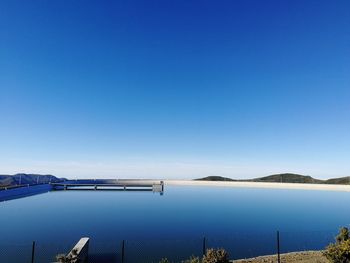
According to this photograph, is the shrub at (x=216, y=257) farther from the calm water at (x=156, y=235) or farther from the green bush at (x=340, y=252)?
the calm water at (x=156, y=235)

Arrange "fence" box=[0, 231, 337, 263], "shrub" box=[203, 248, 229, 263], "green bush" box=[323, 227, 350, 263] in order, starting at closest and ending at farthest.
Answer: "shrub" box=[203, 248, 229, 263] → "green bush" box=[323, 227, 350, 263] → "fence" box=[0, 231, 337, 263]

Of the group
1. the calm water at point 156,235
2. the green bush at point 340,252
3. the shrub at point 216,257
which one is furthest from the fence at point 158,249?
the shrub at point 216,257

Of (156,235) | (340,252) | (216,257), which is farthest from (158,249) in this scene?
(340,252)

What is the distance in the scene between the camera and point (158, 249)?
27.2 m

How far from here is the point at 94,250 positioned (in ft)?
89.0

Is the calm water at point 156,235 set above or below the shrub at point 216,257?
below

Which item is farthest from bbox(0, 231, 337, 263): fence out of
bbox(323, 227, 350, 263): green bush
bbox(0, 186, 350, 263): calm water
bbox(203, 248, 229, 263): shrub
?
bbox(203, 248, 229, 263): shrub

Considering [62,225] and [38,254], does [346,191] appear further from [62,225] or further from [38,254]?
[38,254]

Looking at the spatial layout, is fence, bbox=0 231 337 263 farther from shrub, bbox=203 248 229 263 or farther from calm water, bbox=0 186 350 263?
shrub, bbox=203 248 229 263

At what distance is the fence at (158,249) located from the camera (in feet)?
80.0

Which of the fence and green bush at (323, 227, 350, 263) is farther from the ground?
green bush at (323, 227, 350, 263)

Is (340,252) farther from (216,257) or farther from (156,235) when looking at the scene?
(156,235)

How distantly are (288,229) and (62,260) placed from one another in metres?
32.5

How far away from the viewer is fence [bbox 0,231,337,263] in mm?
24375
